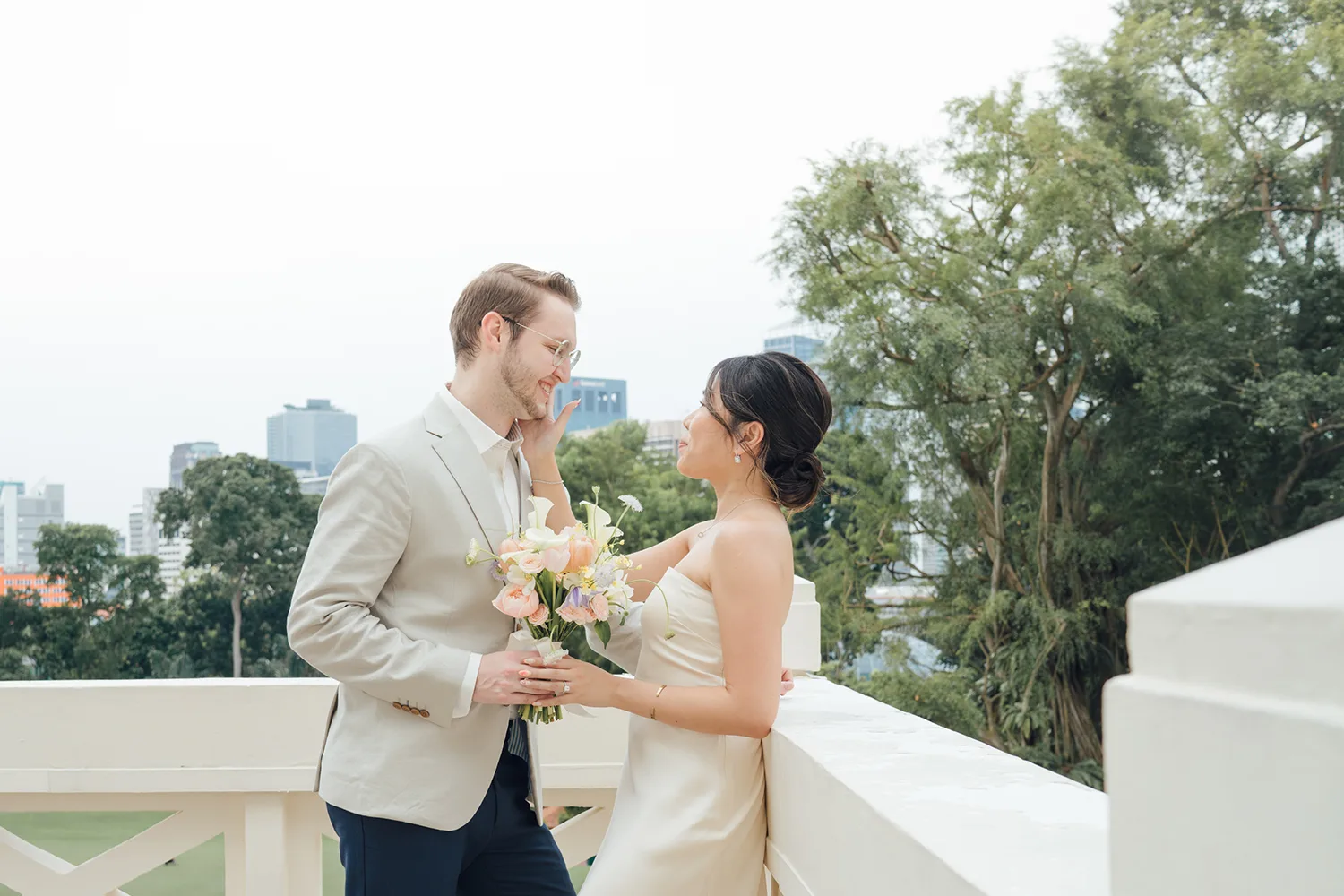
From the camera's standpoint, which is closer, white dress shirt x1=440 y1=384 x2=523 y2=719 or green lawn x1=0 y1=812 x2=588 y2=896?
white dress shirt x1=440 y1=384 x2=523 y2=719

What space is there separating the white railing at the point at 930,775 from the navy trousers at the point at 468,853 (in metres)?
0.44

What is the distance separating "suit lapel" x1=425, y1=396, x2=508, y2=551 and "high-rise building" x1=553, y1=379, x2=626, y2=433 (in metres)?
19.7

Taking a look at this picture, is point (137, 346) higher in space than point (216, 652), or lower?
higher

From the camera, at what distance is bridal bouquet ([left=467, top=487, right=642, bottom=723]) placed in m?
1.68

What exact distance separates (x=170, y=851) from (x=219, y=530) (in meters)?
19.8

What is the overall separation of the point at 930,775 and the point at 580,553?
0.63 m

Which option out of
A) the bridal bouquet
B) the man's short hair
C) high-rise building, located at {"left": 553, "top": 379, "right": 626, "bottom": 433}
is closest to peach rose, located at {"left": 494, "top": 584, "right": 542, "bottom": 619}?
the bridal bouquet

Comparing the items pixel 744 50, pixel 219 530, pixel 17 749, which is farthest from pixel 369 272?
pixel 17 749

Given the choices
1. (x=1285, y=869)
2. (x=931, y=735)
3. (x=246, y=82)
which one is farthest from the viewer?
(x=246, y=82)

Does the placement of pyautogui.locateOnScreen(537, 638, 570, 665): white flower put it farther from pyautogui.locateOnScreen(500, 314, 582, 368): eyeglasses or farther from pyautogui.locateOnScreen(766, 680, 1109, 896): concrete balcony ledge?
pyautogui.locateOnScreen(500, 314, 582, 368): eyeglasses

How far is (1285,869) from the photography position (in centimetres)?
49

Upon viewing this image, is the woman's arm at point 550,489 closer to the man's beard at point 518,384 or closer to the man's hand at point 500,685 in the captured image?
the man's beard at point 518,384

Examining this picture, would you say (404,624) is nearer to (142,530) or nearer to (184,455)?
(142,530)

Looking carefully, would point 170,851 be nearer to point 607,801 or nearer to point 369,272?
point 607,801
